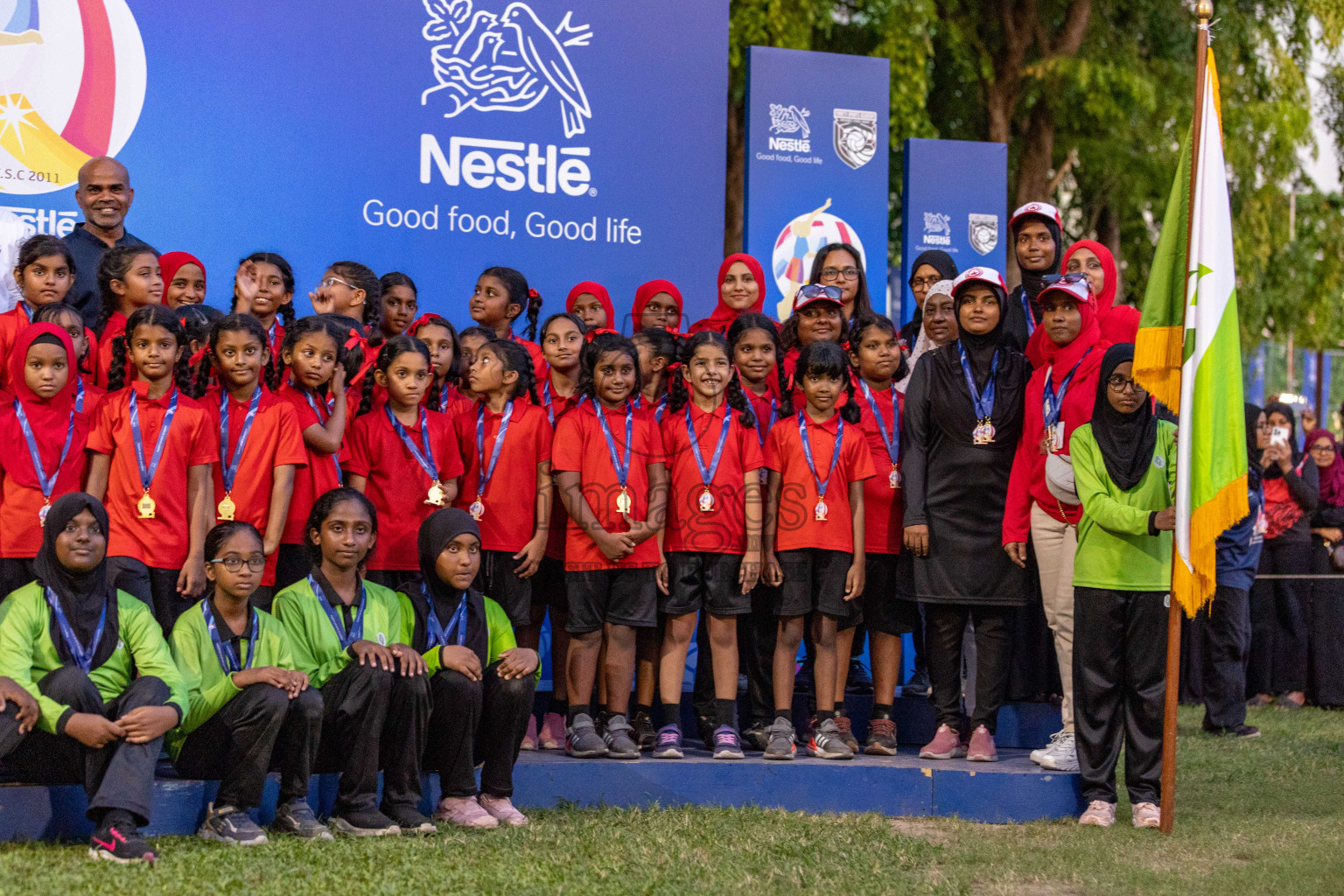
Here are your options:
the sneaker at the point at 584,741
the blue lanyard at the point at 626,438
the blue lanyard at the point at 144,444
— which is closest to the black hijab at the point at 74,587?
the blue lanyard at the point at 144,444

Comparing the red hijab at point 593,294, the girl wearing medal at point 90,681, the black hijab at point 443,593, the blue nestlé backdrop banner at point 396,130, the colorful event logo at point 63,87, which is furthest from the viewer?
the red hijab at point 593,294

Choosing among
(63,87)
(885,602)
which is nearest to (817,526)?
(885,602)

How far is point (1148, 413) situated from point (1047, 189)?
11.9m

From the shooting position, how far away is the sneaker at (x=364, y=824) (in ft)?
16.2

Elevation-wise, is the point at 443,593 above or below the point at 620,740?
above

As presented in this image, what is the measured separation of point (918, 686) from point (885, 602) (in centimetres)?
101

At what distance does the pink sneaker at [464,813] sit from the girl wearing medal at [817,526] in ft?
4.52

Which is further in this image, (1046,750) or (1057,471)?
(1046,750)

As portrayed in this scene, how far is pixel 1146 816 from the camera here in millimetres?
5477

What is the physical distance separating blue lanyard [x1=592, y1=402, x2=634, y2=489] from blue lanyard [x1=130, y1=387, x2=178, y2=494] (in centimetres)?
171

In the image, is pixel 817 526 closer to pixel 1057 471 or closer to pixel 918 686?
pixel 1057 471

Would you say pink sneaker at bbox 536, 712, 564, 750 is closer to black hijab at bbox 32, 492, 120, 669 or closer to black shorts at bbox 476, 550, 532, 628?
black shorts at bbox 476, 550, 532, 628

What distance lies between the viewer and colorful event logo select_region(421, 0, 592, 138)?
7734mm

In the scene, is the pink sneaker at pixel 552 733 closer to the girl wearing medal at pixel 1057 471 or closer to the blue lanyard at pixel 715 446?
the blue lanyard at pixel 715 446
